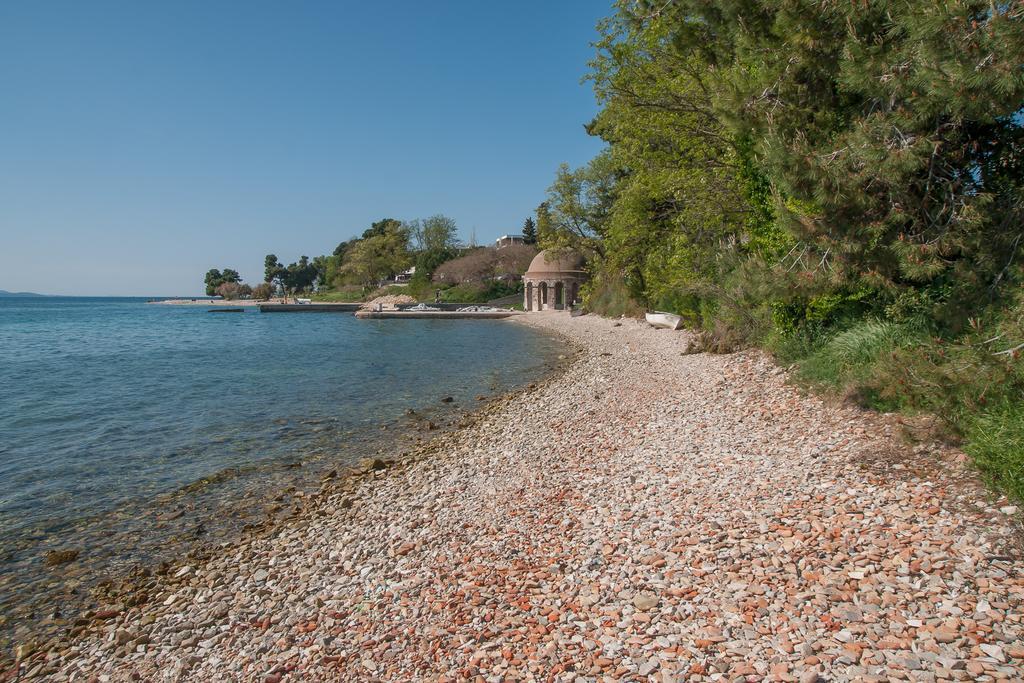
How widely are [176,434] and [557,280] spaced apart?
41.7 meters

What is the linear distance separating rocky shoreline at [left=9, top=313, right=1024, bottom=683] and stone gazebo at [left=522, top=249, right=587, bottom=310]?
4354 centimetres

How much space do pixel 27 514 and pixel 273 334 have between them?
114 feet

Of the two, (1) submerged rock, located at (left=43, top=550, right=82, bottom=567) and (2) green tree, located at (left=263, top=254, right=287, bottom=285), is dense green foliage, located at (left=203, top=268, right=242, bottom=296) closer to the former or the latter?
(2) green tree, located at (left=263, top=254, right=287, bottom=285)

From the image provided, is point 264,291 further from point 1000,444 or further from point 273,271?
point 1000,444

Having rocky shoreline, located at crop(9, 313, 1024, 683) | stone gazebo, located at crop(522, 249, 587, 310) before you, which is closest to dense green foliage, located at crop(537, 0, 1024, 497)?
rocky shoreline, located at crop(9, 313, 1024, 683)

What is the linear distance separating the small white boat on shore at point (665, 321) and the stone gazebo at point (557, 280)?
77.6 feet

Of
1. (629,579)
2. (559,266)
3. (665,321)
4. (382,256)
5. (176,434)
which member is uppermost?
(382,256)

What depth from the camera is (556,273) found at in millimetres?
51344

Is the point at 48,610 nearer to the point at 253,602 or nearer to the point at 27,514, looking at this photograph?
the point at 253,602

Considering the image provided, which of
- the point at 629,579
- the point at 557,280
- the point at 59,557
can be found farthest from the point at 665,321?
the point at 557,280

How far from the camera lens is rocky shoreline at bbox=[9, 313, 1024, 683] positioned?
12.1 feet

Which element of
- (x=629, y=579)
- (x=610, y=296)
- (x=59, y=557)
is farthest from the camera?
(x=610, y=296)

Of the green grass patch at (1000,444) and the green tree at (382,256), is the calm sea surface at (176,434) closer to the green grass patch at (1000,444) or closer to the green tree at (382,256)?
the green grass patch at (1000,444)

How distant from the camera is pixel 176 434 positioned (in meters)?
12.3
